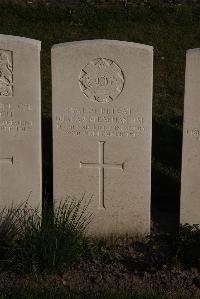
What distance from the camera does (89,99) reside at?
5586 millimetres

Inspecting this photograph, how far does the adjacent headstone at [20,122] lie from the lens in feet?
17.8

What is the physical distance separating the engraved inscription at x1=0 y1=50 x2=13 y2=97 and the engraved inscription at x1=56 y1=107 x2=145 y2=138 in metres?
0.51

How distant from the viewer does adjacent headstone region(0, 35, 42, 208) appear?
5430 millimetres

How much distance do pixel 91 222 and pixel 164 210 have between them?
1076 mm

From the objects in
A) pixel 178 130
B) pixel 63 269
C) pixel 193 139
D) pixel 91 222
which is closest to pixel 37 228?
pixel 63 269

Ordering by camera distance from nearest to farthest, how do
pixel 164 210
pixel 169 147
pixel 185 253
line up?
1. pixel 185 253
2. pixel 164 210
3. pixel 169 147

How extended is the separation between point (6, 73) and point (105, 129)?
1028 mm

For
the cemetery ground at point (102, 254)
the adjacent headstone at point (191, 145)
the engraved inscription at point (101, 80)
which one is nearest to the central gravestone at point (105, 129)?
the engraved inscription at point (101, 80)

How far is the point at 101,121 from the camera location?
5633mm

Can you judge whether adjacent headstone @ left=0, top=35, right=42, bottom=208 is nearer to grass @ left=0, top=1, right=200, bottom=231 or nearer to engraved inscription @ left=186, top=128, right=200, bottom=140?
engraved inscription @ left=186, top=128, right=200, bottom=140

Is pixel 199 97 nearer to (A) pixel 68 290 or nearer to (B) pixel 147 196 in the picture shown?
(B) pixel 147 196

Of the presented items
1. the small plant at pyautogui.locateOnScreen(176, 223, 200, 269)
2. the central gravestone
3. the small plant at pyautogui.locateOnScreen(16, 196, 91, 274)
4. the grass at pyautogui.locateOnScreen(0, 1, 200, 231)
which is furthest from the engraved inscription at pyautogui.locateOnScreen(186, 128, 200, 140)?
the grass at pyautogui.locateOnScreen(0, 1, 200, 231)

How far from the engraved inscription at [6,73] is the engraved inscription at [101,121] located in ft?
1.67

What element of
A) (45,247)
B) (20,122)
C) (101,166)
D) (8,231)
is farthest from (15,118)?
(45,247)
